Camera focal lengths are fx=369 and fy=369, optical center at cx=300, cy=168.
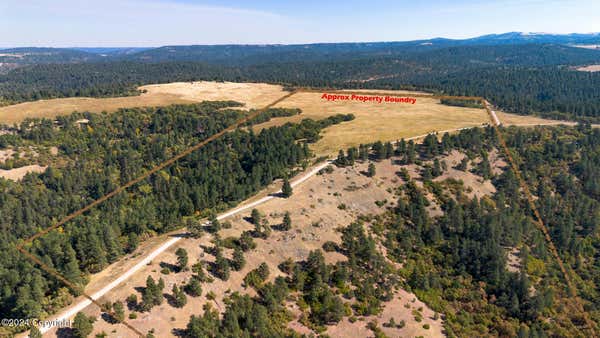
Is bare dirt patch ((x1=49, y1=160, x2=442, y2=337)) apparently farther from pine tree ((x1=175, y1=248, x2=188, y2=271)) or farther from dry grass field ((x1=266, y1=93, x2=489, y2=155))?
dry grass field ((x1=266, y1=93, x2=489, y2=155))

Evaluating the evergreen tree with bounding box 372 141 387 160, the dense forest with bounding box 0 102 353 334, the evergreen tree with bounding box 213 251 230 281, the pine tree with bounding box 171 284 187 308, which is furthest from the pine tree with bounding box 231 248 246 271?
the evergreen tree with bounding box 372 141 387 160

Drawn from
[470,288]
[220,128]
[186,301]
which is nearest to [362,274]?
[470,288]

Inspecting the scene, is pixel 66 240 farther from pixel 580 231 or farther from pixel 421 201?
pixel 580 231

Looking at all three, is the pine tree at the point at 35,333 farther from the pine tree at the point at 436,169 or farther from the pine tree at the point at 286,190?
the pine tree at the point at 436,169

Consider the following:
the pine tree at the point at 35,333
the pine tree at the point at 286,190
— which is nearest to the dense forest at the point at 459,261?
the pine tree at the point at 286,190

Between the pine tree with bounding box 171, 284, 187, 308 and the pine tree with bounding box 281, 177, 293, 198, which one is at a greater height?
the pine tree with bounding box 281, 177, 293, 198

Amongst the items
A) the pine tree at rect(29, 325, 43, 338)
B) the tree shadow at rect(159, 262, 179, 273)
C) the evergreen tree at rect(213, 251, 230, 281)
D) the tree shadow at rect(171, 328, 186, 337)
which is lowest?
the tree shadow at rect(171, 328, 186, 337)

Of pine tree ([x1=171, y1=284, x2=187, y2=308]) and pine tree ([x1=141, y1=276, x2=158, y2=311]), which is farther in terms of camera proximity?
pine tree ([x1=171, y1=284, x2=187, y2=308])
